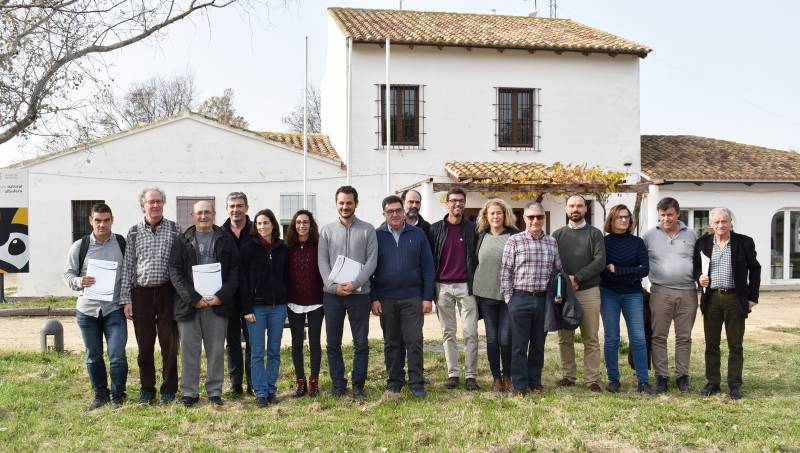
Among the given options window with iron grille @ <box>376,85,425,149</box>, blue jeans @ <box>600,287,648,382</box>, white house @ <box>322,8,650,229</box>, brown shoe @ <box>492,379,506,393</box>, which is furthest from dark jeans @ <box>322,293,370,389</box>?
window with iron grille @ <box>376,85,425,149</box>

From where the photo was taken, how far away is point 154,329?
240 inches

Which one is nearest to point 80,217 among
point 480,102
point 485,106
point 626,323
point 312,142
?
point 312,142

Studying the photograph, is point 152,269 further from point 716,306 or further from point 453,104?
point 453,104

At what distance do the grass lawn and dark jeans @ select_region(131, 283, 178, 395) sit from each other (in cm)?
30

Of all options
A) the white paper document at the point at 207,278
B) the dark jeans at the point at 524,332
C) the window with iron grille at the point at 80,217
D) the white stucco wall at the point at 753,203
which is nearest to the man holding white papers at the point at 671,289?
the dark jeans at the point at 524,332

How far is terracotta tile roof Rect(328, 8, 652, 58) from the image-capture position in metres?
16.7

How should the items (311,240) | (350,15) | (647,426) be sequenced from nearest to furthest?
(647,426) → (311,240) → (350,15)

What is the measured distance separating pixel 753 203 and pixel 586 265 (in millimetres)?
14150

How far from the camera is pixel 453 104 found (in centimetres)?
1705

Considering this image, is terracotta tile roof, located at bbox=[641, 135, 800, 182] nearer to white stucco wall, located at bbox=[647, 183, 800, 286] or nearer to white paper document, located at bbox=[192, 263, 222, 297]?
white stucco wall, located at bbox=[647, 183, 800, 286]

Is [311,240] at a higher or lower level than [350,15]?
lower

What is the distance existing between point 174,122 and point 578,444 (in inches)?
542

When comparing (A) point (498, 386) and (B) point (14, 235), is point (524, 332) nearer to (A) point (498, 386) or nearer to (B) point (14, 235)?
(A) point (498, 386)

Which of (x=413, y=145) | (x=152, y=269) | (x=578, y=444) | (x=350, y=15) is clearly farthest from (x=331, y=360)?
(x=350, y=15)
